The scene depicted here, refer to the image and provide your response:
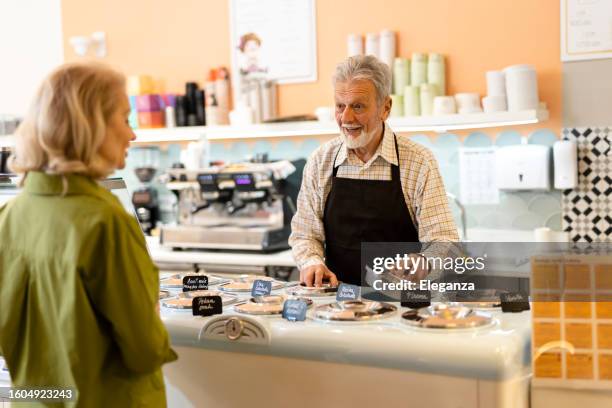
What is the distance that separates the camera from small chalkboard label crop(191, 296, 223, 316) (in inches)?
81.7

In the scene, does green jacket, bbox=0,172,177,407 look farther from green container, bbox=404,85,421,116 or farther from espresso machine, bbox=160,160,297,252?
green container, bbox=404,85,421,116

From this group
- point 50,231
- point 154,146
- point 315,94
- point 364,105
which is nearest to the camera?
point 50,231

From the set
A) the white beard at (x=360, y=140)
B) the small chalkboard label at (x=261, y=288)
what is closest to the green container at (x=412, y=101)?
the white beard at (x=360, y=140)

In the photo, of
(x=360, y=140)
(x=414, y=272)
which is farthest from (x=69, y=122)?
(x=360, y=140)

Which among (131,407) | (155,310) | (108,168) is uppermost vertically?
(108,168)

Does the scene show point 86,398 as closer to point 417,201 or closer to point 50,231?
point 50,231

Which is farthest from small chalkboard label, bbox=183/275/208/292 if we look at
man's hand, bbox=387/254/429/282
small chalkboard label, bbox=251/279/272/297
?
man's hand, bbox=387/254/429/282

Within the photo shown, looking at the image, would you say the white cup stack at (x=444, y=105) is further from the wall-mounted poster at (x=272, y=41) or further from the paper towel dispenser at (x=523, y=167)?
the wall-mounted poster at (x=272, y=41)

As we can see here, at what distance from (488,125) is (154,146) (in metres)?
2.49

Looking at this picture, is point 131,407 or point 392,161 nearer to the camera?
point 131,407

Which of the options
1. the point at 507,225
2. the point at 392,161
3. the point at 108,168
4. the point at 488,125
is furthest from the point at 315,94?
the point at 108,168

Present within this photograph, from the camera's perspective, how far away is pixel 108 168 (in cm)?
154

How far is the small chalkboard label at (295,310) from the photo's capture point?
197 cm

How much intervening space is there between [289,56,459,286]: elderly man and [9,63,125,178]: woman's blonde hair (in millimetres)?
1234
